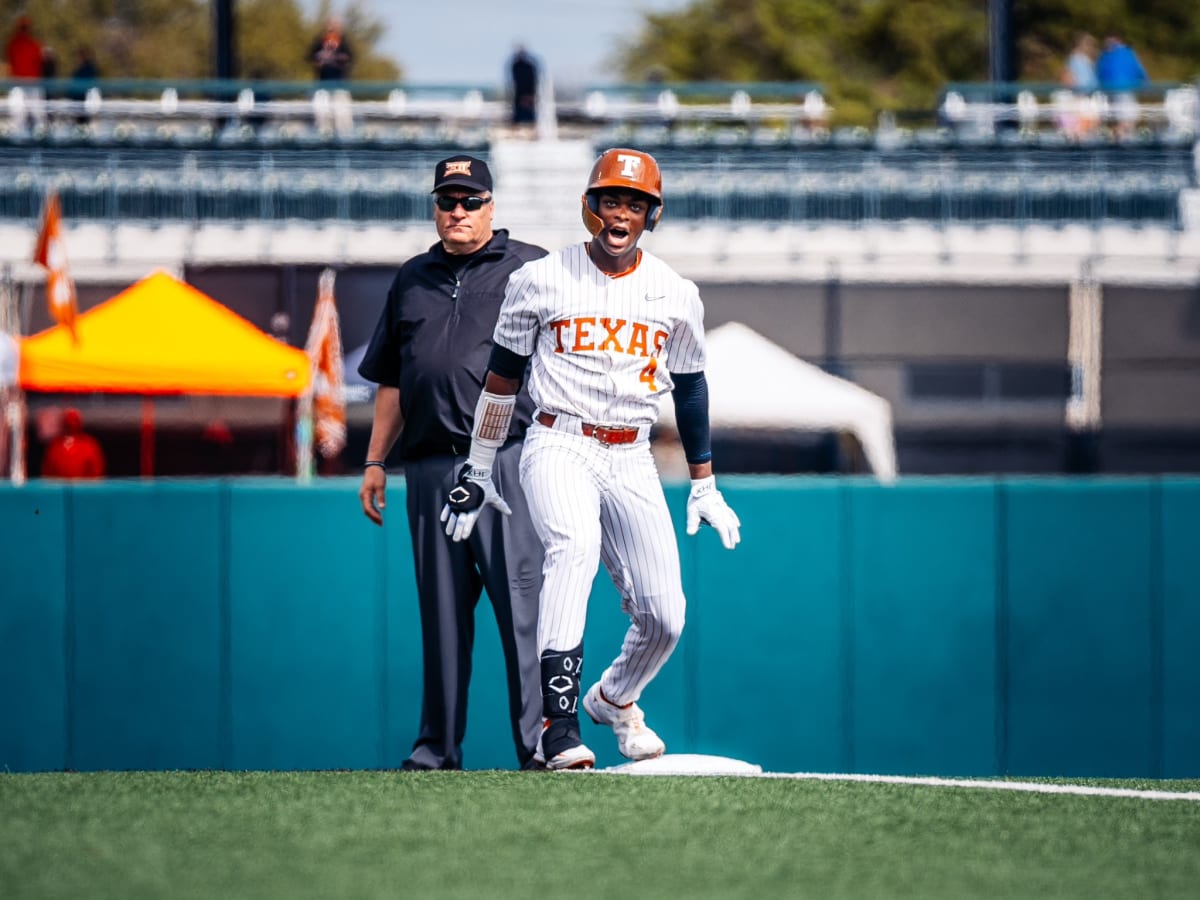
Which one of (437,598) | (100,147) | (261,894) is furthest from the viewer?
(100,147)

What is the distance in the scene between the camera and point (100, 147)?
19.0 meters

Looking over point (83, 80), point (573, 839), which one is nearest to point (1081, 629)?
point (573, 839)

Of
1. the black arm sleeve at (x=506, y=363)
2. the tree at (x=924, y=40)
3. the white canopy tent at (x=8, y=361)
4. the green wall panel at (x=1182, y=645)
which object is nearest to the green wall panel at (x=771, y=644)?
the green wall panel at (x=1182, y=645)

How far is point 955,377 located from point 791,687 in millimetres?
13477

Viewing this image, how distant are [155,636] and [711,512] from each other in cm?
240

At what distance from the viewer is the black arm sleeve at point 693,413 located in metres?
5.14

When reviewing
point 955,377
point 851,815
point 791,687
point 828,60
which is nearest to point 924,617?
point 791,687

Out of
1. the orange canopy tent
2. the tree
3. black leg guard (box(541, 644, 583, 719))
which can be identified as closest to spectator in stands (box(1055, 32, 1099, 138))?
A: the orange canopy tent

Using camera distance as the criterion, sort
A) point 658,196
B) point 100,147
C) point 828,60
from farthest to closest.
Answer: point 828,60 < point 100,147 < point 658,196

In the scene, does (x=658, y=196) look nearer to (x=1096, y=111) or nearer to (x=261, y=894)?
(x=261, y=894)

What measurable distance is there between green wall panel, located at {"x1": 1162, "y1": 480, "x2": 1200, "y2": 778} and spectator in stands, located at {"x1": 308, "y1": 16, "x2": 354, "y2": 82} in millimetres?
14691

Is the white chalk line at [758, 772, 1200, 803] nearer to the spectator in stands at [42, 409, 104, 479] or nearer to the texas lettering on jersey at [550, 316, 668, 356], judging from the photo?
the texas lettering on jersey at [550, 316, 668, 356]

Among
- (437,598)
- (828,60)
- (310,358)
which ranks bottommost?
(437,598)

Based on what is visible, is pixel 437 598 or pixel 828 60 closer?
pixel 437 598
